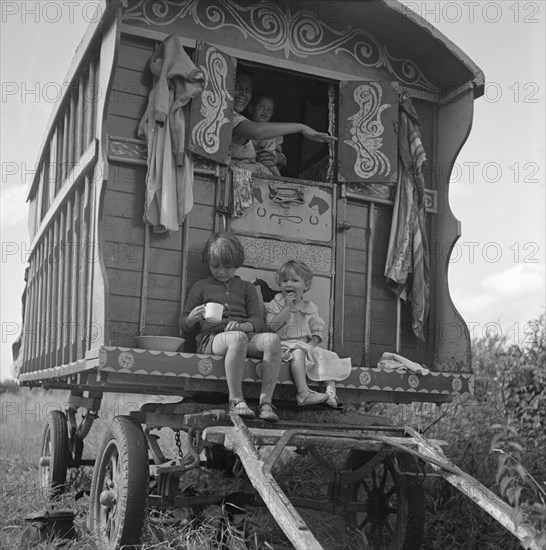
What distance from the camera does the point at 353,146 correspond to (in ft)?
22.1

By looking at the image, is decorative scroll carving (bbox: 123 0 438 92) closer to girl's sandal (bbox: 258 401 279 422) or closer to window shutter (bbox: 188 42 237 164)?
window shutter (bbox: 188 42 237 164)

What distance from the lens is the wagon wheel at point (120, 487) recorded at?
4.95 m

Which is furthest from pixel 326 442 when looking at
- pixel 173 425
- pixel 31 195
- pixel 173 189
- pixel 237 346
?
pixel 31 195

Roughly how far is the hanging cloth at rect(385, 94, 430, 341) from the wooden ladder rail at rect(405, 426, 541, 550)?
5.44 feet

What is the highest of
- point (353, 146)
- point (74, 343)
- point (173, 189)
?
point (353, 146)

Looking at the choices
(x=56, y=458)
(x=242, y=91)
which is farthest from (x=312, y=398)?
(x=56, y=458)

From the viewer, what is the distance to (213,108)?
6.18 meters

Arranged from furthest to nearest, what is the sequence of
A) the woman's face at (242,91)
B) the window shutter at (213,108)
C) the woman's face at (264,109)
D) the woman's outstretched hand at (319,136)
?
the woman's face at (264,109)
the woman's face at (242,91)
the woman's outstretched hand at (319,136)
the window shutter at (213,108)

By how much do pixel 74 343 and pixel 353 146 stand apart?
8.97 feet

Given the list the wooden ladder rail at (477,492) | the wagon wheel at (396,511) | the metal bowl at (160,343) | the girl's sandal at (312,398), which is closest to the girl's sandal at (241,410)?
the girl's sandal at (312,398)

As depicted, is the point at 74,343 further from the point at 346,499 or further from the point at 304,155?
the point at 304,155

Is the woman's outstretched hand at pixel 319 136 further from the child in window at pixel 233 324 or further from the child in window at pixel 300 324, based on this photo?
the child in window at pixel 233 324

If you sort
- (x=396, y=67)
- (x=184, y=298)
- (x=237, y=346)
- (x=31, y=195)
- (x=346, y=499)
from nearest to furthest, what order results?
1. (x=237, y=346)
2. (x=346, y=499)
3. (x=184, y=298)
4. (x=396, y=67)
5. (x=31, y=195)

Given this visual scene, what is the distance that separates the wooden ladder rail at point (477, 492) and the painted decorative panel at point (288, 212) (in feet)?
6.42
